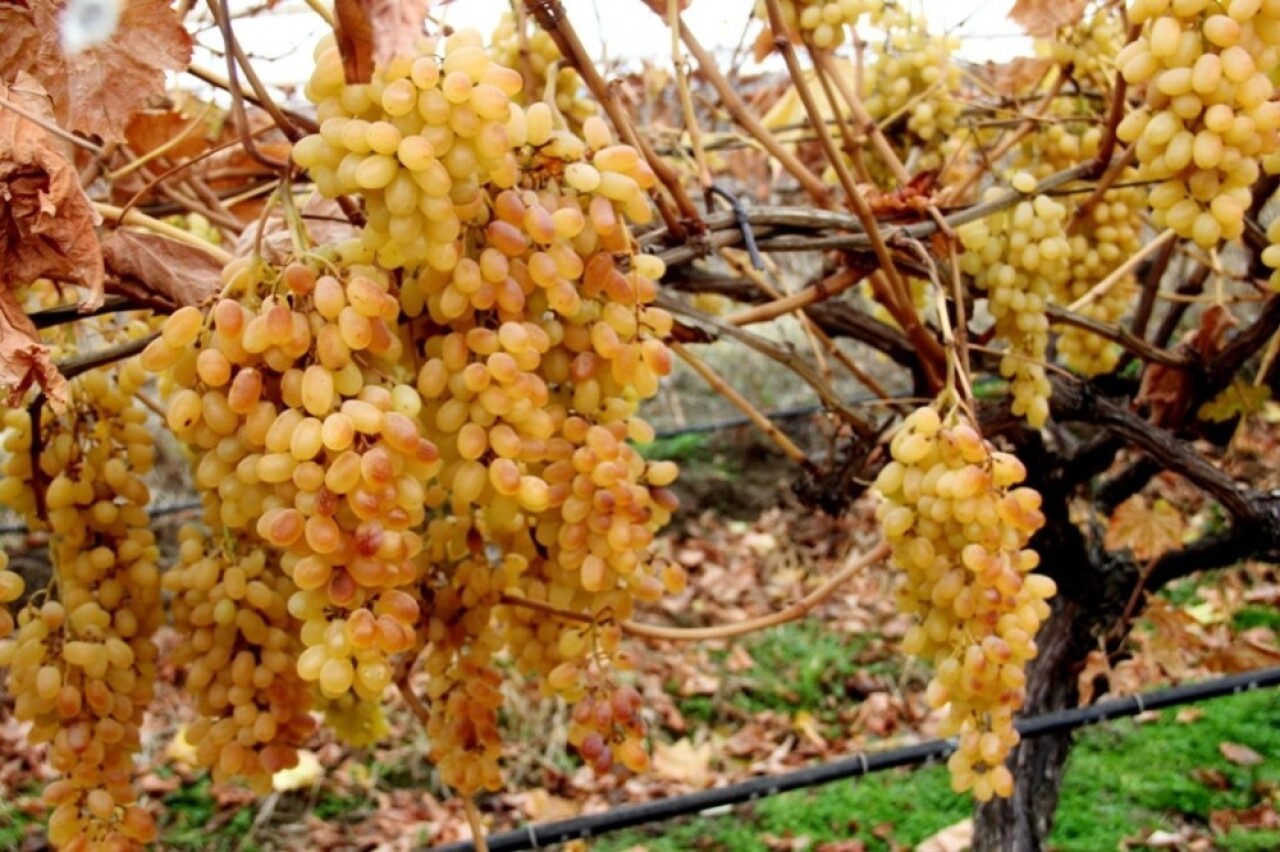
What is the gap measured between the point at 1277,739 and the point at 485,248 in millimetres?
1807

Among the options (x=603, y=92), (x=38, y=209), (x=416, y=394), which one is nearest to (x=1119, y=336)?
(x=603, y=92)

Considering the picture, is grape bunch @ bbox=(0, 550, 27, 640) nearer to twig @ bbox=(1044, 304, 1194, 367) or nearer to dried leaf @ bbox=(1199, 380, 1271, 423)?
twig @ bbox=(1044, 304, 1194, 367)

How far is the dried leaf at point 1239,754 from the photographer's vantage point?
6.18 ft

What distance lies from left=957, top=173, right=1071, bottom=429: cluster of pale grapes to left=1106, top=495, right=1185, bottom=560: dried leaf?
590mm

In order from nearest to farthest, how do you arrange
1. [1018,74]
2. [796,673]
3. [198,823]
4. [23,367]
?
[23,367] < [1018,74] < [198,823] < [796,673]

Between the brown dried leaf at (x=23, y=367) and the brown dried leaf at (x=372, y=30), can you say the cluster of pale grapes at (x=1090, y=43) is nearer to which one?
the brown dried leaf at (x=372, y=30)

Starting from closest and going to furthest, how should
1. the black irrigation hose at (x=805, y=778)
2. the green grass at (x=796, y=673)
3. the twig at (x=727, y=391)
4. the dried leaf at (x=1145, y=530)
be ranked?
the twig at (x=727, y=391) < the black irrigation hose at (x=805, y=778) < the dried leaf at (x=1145, y=530) < the green grass at (x=796, y=673)

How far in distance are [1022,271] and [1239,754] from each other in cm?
132

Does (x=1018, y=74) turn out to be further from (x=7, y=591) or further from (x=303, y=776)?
(x=303, y=776)

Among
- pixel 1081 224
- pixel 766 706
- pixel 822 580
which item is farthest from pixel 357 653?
pixel 822 580

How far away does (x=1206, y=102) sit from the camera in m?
0.68

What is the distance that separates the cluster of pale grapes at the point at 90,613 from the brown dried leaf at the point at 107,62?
0.20m

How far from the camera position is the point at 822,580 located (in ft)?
9.99

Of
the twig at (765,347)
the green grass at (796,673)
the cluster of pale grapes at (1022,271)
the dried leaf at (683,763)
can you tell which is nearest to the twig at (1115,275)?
the cluster of pale grapes at (1022,271)
